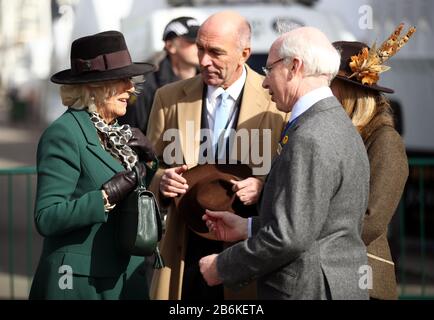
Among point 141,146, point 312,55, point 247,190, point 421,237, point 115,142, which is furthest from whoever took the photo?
point 421,237

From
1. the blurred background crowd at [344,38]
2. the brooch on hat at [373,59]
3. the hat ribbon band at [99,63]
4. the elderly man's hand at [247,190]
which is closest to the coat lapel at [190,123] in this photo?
the elderly man's hand at [247,190]

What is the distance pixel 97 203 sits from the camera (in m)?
4.12

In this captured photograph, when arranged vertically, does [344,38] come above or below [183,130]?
below

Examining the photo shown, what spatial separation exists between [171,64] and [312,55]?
3.54 metres

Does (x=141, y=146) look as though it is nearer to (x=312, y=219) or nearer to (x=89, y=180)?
(x=89, y=180)

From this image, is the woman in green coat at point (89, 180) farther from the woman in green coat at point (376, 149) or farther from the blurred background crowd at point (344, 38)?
the blurred background crowd at point (344, 38)

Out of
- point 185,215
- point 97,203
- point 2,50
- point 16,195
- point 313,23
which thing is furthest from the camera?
point 2,50

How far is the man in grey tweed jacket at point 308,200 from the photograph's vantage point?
3.58 metres

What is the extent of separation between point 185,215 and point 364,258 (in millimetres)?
1255

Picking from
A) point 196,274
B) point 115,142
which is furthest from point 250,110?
point 115,142

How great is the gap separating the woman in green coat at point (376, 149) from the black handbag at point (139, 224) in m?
0.85

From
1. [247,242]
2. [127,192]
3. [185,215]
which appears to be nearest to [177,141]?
[185,215]

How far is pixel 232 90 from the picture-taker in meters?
5.21

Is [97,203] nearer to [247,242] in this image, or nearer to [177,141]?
[247,242]
